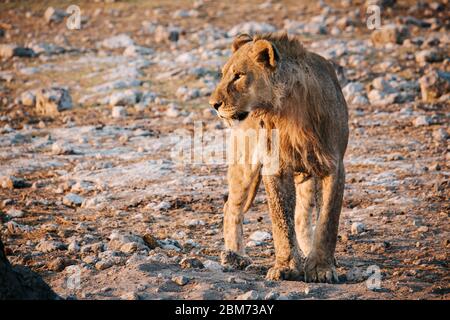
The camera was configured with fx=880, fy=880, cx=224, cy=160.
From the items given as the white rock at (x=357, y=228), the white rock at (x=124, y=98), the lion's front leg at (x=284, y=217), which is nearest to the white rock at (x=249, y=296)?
the lion's front leg at (x=284, y=217)

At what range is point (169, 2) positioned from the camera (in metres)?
21.1

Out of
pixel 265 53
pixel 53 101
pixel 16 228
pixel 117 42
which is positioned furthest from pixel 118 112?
pixel 265 53

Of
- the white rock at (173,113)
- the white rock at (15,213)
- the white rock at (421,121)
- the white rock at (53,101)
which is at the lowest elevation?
the white rock at (15,213)

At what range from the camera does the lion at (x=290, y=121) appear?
607 centimetres

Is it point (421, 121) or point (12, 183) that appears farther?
point (421, 121)

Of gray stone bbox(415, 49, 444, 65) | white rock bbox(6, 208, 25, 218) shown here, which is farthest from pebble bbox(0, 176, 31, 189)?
gray stone bbox(415, 49, 444, 65)

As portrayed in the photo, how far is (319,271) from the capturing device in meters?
6.13

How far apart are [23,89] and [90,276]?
9.84m

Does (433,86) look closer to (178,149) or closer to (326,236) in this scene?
(178,149)

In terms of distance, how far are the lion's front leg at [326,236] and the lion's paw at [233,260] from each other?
1.95 ft

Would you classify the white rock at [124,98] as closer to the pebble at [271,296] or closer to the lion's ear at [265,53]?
the lion's ear at [265,53]

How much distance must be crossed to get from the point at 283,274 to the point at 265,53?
154cm

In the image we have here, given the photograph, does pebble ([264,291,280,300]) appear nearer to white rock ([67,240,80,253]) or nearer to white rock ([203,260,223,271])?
white rock ([203,260,223,271])
